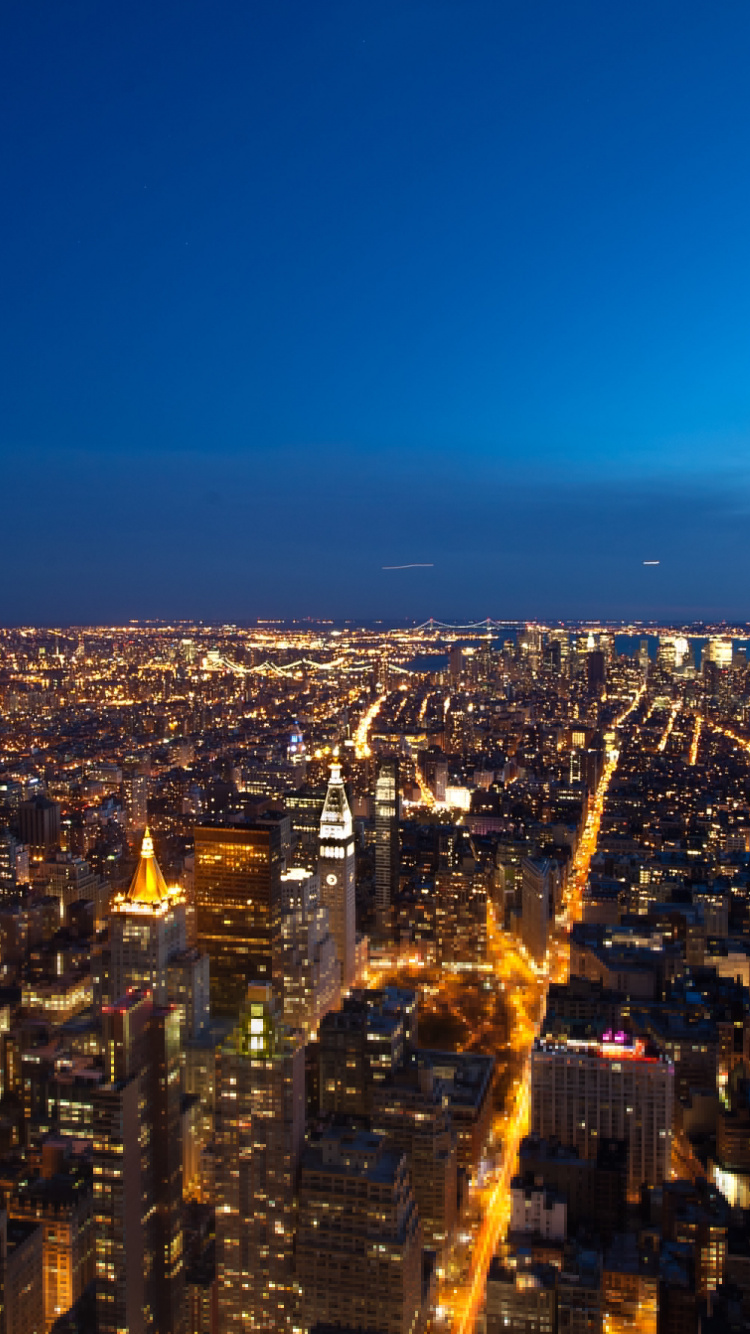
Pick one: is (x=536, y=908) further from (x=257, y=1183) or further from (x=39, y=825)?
(x=39, y=825)

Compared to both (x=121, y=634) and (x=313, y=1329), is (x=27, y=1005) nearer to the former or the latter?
(x=313, y=1329)

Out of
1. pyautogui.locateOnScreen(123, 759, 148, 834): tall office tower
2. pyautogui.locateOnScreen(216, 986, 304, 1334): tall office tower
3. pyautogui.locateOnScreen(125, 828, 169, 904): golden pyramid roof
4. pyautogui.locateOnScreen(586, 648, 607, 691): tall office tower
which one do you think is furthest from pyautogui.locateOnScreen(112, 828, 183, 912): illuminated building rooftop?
pyautogui.locateOnScreen(586, 648, 607, 691): tall office tower

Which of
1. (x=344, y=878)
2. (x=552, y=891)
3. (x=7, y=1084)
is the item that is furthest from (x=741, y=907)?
(x=7, y=1084)

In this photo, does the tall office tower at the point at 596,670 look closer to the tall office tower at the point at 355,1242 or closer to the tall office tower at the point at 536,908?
the tall office tower at the point at 536,908

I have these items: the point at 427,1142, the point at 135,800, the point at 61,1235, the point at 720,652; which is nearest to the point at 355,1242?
the point at 427,1142

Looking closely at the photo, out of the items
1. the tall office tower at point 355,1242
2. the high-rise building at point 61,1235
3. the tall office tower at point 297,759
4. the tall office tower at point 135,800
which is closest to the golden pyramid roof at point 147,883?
the high-rise building at point 61,1235
